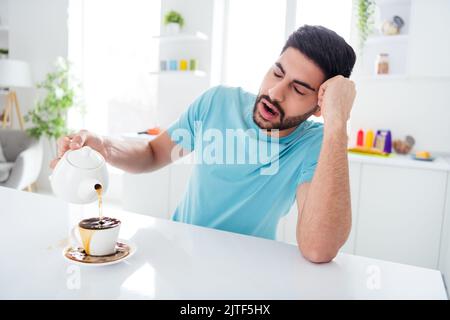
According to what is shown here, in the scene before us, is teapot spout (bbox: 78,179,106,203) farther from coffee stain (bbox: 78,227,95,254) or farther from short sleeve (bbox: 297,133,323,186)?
short sleeve (bbox: 297,133,323,186)

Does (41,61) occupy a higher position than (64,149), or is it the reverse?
(41,61)

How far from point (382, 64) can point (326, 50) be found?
212 centimetres

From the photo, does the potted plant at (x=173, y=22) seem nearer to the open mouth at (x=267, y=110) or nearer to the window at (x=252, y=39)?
the window at (x=252, y=39)

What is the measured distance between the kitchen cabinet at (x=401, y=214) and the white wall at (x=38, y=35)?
371cm

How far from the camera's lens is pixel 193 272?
0.80 meters

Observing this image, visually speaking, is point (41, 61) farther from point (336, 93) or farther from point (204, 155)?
point (336, 93)

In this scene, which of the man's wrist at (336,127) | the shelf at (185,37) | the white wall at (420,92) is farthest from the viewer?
the shelf at (185,37)

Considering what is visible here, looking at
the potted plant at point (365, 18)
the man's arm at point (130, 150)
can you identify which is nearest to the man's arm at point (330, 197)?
the man's arm at point (130, 150)

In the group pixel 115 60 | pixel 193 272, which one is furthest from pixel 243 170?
pixel 115 60

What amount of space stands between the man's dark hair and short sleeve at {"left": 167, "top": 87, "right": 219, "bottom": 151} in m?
0.41

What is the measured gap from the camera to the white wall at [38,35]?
443cm

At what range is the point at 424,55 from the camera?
2.83 metres
